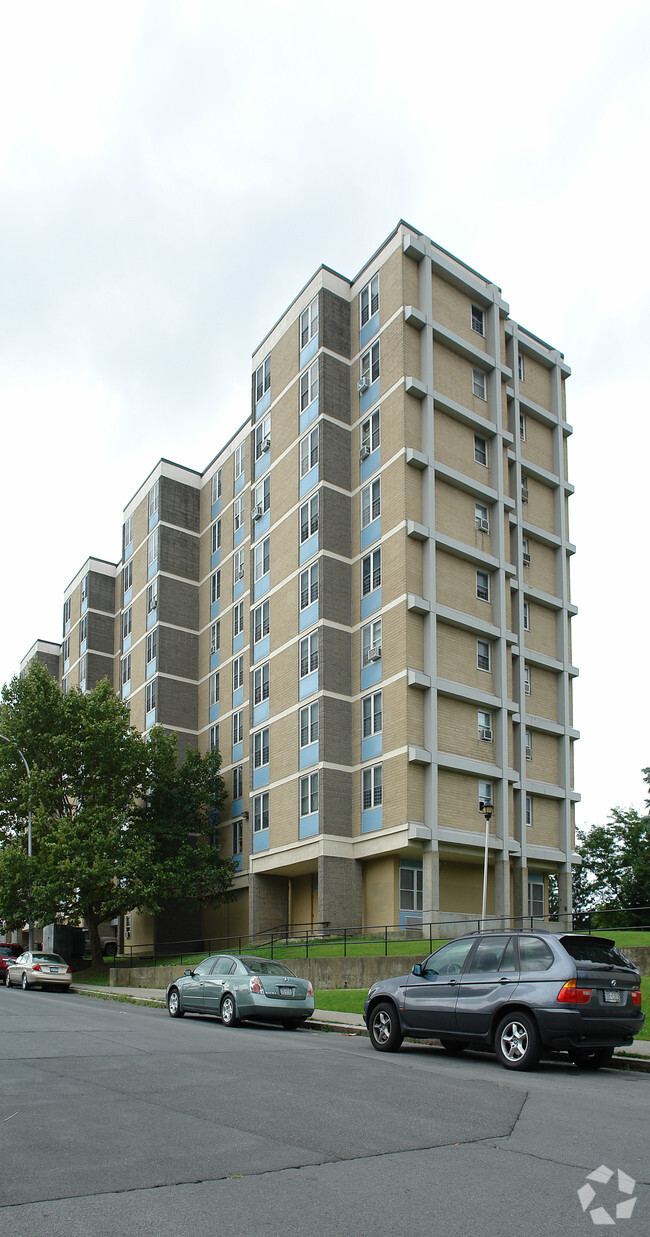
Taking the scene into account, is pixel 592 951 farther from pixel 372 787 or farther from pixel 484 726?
pixel 484 726

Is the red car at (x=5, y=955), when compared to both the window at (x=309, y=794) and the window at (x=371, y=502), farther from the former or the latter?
the window at (x=371, y=502)

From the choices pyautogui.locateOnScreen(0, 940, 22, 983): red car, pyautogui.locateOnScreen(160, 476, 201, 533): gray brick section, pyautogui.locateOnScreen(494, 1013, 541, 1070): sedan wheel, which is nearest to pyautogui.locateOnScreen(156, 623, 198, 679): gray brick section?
pyautogui.locateOnScreen(160, 476, 201, 533): gray brick section

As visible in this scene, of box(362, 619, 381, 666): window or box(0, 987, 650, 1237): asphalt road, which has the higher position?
box(362, 619, 381, 666): window

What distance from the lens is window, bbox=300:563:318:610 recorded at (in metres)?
44.0

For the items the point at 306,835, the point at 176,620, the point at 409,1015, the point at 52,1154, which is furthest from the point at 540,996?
the point at 176,620

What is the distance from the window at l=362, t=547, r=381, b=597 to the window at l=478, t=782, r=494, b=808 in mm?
8534

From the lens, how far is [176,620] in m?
59.5

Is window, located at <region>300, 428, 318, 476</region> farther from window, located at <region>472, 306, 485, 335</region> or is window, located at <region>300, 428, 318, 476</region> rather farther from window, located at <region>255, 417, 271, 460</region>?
window, located at <region>472, 306, 485, 335</region>

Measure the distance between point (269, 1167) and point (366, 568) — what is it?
36.5 meters

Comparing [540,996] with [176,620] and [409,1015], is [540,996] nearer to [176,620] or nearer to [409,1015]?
[409,1015]

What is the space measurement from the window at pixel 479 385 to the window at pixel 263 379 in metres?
10.0

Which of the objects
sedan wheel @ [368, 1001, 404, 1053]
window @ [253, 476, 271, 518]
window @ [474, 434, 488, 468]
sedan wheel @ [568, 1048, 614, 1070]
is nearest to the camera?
sedan wheel @ [568, 1048, 614, 1070]

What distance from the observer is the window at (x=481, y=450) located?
45438 mm

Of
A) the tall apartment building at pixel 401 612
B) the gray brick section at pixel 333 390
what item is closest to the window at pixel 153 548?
the tall apartment building at pixel 401 612
